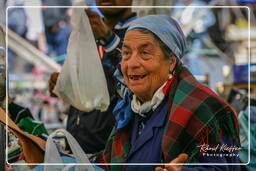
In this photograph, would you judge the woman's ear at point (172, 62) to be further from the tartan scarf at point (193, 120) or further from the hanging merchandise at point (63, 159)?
the hanging merchandise at point (63, 159)

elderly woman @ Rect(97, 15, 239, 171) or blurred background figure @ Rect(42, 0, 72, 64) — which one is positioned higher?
blurred background figure @ Rect(42, 0, 72, 64)

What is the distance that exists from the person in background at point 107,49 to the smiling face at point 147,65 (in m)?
0.19

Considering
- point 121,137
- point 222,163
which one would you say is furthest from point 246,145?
point 121,137

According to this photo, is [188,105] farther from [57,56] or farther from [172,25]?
[57,56]

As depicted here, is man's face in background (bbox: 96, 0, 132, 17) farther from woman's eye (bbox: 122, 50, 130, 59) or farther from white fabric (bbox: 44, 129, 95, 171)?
white fabric (bbox: 44, 129, 95, 171)

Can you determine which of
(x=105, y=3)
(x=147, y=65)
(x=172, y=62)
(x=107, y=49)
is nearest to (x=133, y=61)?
(x=147, y=65)

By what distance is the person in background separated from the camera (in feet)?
9.68

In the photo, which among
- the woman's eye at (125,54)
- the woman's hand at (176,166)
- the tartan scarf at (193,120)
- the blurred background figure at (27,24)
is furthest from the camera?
the blurred background figure at (27,24)

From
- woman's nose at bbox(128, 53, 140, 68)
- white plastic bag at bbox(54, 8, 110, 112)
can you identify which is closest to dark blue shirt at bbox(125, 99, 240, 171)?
woman's nose at bbox(128, 53, 140, 68)

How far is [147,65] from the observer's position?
268 cm

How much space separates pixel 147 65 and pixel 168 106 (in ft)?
0.77

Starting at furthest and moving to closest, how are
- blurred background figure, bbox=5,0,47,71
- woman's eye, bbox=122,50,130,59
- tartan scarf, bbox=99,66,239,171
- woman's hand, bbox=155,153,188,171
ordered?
blurred background figure, bbox=5,0,47,71 < woman's eye, bbox=122,50,130,59 < tartan scarf, bbox=99,66,239,171 < woman's hand, bbox=155,153,188,171

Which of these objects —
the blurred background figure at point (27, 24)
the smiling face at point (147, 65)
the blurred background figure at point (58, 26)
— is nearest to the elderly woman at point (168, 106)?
the smiling face at point (147, 65)

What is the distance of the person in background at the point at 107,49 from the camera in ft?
9.68
